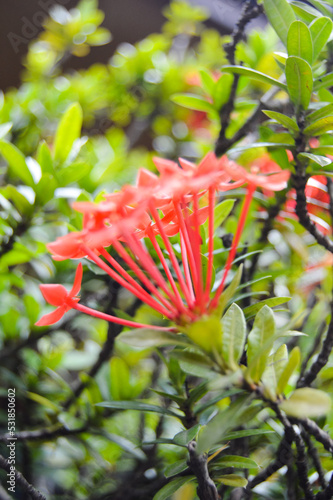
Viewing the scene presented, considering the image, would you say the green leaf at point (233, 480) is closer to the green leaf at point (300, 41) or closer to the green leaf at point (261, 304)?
the green leaf at point (261, 304)

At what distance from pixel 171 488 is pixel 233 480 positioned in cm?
6

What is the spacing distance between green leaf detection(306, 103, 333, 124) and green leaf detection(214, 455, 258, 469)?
37 cm

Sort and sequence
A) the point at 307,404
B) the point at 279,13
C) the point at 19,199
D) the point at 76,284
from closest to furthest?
the point at 307,404, the point at 76,284, the point at 279,13, the point at 19,199

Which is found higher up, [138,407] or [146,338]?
[146,338]

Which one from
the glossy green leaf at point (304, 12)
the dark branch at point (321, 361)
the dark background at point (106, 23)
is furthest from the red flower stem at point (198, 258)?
the dark background at point (106, 23)

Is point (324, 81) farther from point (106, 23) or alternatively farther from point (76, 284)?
point (106, 23)

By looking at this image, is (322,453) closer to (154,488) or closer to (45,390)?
(154,488)

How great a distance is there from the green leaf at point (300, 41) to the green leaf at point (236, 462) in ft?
1.44

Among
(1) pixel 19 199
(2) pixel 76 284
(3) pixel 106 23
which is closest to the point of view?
(2) pixel 76 284

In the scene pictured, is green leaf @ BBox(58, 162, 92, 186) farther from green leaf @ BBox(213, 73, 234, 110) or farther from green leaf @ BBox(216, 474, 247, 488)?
green leaf @ BBox(216, 474, 247, 488)

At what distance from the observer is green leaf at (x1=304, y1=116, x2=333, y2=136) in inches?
16.8

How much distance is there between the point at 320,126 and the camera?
0.44 m

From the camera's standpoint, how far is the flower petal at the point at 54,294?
36cm

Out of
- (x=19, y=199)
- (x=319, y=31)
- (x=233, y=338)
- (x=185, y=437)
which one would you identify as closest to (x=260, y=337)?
(x=233, y=338)
